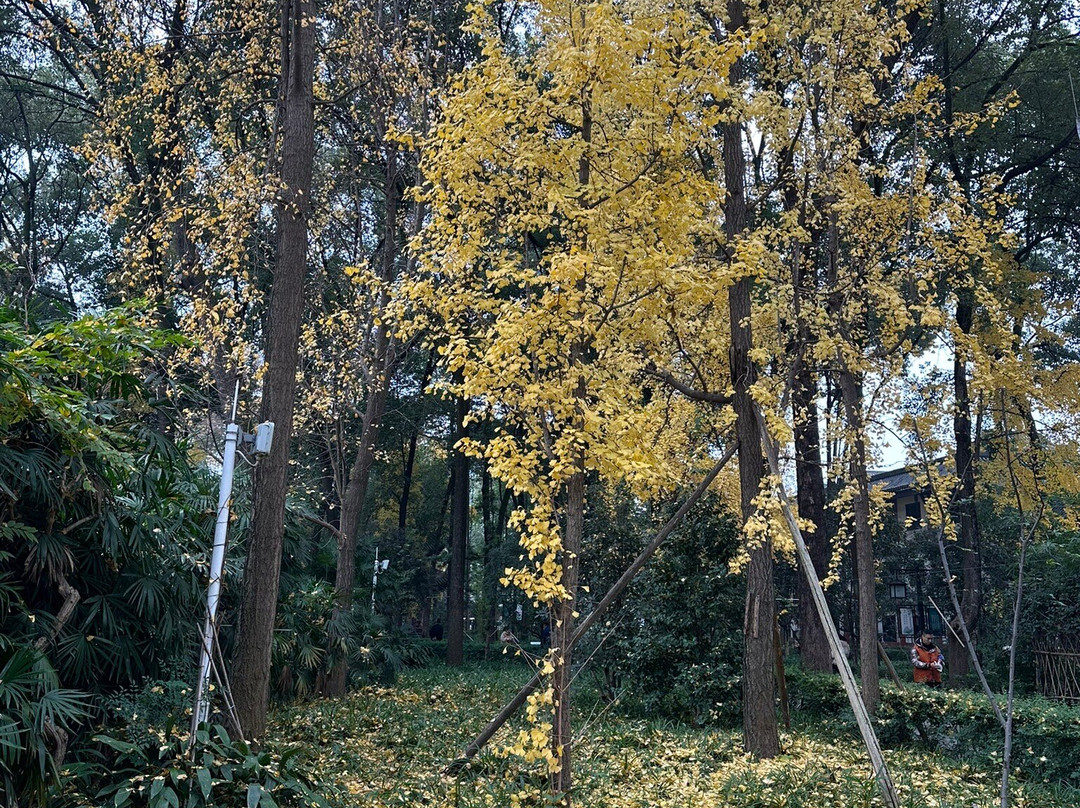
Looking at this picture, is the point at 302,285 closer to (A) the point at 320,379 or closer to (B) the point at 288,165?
(B) the point at 288,165

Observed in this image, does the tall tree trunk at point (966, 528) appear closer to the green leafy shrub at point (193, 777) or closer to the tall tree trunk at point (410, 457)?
the tall tree trunk at point (410, 457)

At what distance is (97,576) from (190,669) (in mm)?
1296

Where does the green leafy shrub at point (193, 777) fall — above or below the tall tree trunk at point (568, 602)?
below

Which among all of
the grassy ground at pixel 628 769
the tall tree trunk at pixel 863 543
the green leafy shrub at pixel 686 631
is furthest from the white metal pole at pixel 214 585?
the tall tree trunk at pixel 863 543

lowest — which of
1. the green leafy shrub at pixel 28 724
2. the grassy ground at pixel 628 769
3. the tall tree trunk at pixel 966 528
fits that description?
the grassy ground at pixel 628 769

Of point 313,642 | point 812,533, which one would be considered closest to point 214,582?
point 313,642

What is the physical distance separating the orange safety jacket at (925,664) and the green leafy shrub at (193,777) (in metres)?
9.66

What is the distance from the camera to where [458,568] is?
20.7 metres

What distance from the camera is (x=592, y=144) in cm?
586

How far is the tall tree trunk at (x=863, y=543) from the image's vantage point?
9633 millimetres

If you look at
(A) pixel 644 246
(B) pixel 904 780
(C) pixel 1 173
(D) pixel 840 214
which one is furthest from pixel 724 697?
(C) pixel 1 173

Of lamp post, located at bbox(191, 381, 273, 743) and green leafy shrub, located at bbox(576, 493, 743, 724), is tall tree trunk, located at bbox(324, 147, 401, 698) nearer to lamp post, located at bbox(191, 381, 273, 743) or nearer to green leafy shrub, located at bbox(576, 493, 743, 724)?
green leafy shrub, located at bbox(576, 493, 743, 724)

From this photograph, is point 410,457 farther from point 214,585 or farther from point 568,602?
point 568,602

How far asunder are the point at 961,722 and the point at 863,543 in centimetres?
214
